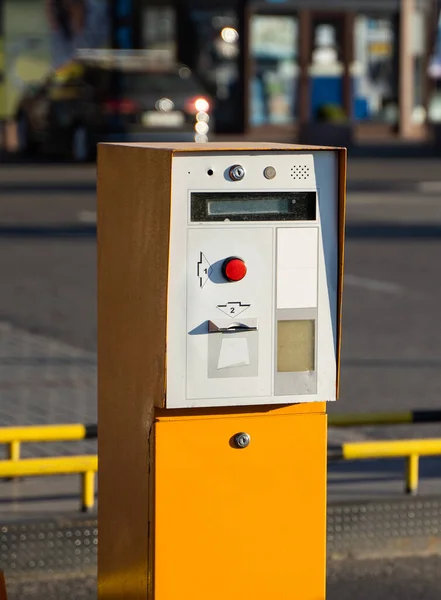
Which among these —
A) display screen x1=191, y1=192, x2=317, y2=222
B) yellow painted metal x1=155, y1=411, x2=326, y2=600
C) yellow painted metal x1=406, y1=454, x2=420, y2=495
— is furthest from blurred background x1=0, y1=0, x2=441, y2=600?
display screen x1=191, y1=192, x2=317, y2=222

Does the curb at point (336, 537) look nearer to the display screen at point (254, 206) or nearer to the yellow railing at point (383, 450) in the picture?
the yellow railing at point (383, 450)

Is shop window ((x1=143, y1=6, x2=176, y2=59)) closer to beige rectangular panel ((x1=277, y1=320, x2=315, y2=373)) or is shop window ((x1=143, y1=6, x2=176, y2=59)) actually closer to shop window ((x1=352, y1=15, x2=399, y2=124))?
shop window ((x1=352, y1=15, x2=399, y2=124))

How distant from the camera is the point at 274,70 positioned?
112 feet

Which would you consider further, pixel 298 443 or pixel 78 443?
pixel 78 443

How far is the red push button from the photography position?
3805mm

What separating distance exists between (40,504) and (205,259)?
2.35 meters

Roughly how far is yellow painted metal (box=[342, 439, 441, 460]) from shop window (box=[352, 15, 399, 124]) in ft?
96.1

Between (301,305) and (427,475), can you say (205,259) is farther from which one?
(427,475)

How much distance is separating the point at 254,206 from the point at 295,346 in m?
0.38

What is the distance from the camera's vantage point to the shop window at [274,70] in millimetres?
33844

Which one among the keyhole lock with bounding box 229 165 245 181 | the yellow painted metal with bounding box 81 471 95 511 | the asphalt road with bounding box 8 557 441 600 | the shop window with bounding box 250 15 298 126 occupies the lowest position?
the asphalt road with bounding box 8 557 441 600

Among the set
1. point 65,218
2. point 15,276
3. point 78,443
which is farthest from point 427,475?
point 65,218

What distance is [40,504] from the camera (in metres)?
5.88

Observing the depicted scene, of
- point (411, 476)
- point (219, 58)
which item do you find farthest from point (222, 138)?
point (411, 476)
